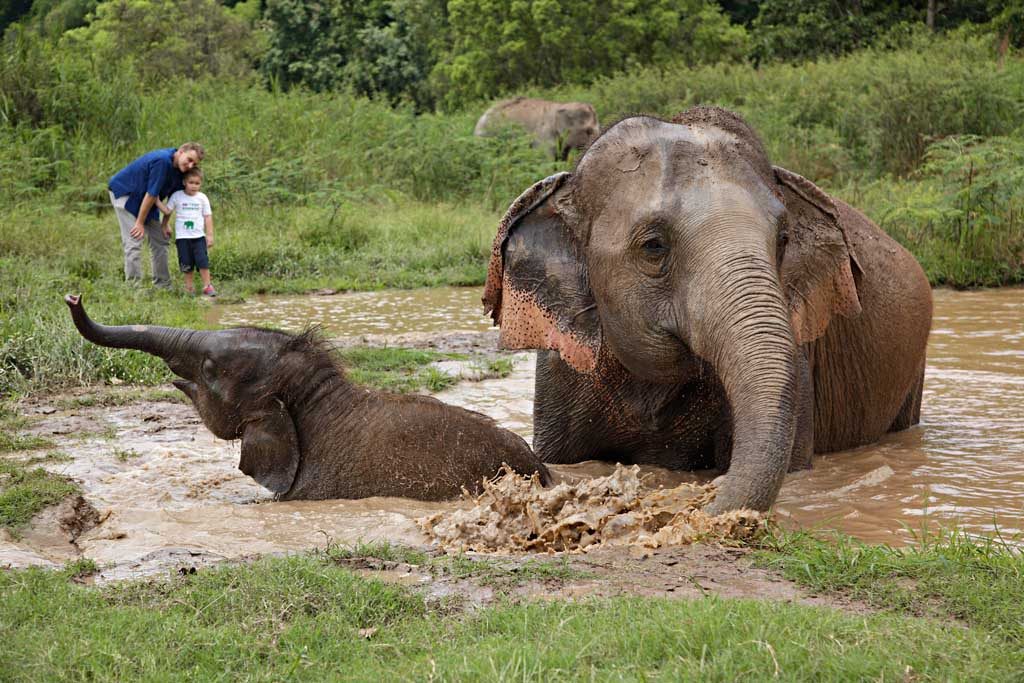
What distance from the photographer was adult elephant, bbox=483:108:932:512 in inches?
197

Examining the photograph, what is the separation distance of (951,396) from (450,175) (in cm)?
1491

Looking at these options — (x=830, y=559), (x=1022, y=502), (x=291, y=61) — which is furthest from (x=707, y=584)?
(x=291, y=61)

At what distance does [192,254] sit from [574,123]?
15399 millimetres

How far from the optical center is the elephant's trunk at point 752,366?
4.82 metres

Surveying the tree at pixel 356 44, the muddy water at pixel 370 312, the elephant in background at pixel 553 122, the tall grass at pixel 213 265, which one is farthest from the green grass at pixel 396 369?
the tree at pixel 356 44

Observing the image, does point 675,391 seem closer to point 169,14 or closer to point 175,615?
point 175,615

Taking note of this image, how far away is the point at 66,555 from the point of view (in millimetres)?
5293

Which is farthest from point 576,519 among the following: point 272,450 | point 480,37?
point 480,37

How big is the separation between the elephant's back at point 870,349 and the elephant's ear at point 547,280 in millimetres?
1617

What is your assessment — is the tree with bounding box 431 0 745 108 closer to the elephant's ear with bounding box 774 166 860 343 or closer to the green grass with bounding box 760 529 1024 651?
the elephant's ear with bounding box 774 166 860 343

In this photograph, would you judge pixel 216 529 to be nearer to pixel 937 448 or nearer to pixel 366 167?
pixel 937 448

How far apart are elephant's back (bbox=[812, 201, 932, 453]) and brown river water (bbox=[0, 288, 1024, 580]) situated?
18 centimetres

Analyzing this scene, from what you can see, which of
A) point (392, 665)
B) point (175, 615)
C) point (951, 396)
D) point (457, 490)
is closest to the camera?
point (392, 665)

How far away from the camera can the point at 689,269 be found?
17.7ft
